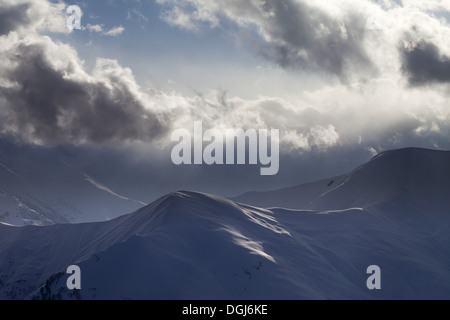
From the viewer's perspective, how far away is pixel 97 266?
15762cm
